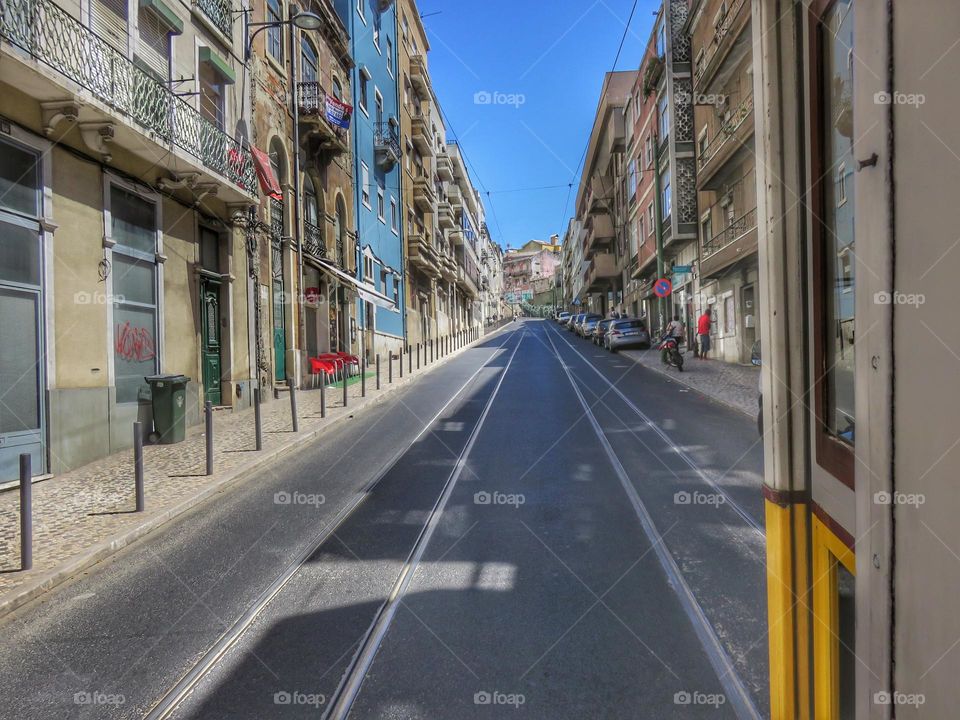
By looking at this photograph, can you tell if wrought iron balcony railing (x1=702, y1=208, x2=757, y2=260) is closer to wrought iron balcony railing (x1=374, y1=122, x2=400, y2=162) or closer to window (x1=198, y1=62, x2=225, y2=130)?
window (x1=198, y1=62, x2=225, y2=130)

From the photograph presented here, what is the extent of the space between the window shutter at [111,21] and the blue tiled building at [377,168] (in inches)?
494

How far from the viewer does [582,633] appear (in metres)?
3.27

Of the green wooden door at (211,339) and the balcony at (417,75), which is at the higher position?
the balcony at (417,75)

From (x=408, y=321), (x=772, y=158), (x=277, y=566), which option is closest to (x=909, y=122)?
(x=772, y=158)

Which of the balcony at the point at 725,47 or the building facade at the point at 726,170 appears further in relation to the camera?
the building facade at the point at 726,170

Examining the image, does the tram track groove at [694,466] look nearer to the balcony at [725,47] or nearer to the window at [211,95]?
the window at [211,95]

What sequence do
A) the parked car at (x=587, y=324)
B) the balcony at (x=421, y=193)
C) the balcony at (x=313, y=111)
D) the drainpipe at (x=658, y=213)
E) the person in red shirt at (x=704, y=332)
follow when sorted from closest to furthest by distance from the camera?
1. the balcony at (x=313, y=111)
2. the person in red shirt at (x=704, y=332)
3. the drainpipe at (x=658, y=213)
4. the balcony at (x=421, y=193)
5. the parked car at (x=587, y=324)

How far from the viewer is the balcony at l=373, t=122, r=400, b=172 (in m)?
28.2

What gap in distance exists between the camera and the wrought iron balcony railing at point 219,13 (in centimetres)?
1252

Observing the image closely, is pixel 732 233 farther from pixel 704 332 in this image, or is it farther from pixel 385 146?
pixel 385 146

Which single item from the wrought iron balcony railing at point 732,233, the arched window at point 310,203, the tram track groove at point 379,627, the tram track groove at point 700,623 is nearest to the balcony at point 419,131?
the arched window at point 310,203

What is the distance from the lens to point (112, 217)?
9.49 metres

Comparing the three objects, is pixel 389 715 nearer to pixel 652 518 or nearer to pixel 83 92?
pixel 652 518

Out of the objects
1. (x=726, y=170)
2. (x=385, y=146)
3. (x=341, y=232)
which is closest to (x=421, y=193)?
(x=385, y=146)
